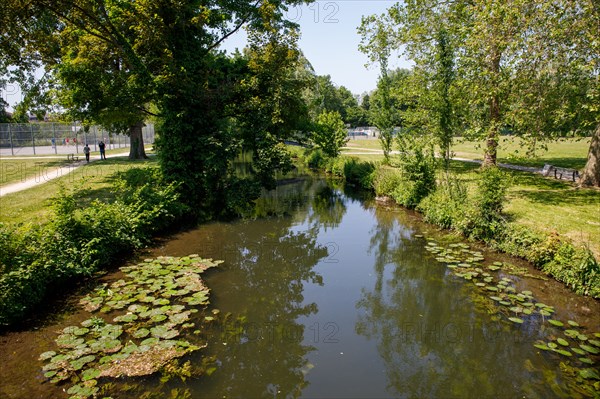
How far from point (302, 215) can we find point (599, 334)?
39.1 feet

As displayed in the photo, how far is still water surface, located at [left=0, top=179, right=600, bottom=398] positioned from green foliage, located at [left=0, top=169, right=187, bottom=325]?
0.92 m

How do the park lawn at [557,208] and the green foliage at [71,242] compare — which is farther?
the park lawn at [557,208]

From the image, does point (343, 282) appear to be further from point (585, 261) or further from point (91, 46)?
point (91, 46)

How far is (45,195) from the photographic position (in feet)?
51.3

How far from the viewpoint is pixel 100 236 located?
10438mm

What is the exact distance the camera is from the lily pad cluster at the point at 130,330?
240 inches

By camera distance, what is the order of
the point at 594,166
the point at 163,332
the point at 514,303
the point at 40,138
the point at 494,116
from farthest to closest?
the point at 40,138 < the point at 494,116 < the point at 594,166 < the point at 514,303 < the point at 163,332

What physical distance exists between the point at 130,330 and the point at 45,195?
11.6 metres

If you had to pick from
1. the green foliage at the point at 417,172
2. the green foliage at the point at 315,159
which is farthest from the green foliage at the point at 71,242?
the green foliage at the point at 315,159

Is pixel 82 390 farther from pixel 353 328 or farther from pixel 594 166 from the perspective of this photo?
pixel 594 166

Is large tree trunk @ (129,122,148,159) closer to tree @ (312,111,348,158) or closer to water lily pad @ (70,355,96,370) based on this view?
tree @ (312,111,348,158)

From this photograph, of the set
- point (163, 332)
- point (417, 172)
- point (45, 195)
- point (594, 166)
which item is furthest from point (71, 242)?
point (594, 166)

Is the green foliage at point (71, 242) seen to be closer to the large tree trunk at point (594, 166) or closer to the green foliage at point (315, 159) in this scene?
the large tree trunk at point (594, 166)

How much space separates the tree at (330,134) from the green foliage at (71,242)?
17882 mm
